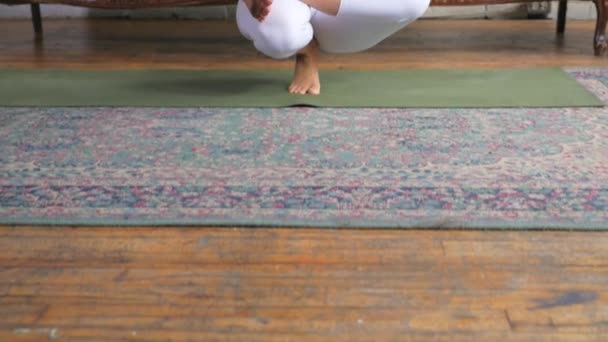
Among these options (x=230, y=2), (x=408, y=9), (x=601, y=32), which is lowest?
(x=601, y=32)

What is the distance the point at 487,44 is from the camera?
11.5 feet

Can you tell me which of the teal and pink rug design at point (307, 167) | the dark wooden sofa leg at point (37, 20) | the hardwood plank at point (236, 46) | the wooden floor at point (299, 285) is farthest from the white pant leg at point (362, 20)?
the dark wooden sofa leg at point (37, 20)

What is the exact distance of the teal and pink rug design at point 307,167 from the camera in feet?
5.42

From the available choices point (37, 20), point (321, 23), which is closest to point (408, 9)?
point (321, 23)

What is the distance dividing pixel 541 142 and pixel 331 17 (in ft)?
2.27

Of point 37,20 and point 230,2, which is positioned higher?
point 230,2

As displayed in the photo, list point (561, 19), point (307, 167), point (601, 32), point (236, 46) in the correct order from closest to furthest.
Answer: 1. point (307, 167)
2. point (601, 32)
3. point (236, 46)
4. point (561, 19)

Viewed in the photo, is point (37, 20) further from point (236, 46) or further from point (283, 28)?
point (283, 28)

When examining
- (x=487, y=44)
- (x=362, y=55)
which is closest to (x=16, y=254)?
(x=362, y=55)

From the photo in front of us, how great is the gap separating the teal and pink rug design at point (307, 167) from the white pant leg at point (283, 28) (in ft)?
0.57

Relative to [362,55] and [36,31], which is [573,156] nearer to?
[362,55]

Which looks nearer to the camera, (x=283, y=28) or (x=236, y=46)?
(x=283, y=28)

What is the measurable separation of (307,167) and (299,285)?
0.55 meters

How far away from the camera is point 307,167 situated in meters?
1.90
